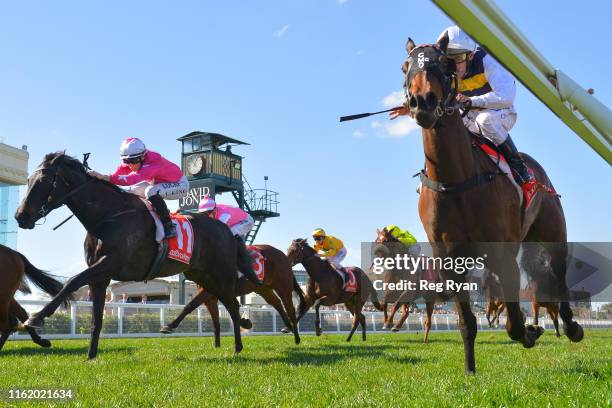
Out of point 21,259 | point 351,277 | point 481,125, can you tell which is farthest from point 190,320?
point 481,125

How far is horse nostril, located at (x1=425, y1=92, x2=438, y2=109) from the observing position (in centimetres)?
420

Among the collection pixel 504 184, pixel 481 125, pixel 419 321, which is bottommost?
pixel 419 321

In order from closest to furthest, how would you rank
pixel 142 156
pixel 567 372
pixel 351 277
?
pixel 567 372 → pixel 142 156 → pixel 351 277

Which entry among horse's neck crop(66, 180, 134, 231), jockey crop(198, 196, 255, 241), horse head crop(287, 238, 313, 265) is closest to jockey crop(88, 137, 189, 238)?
horse's neck crop(66, 180, 134, 231)

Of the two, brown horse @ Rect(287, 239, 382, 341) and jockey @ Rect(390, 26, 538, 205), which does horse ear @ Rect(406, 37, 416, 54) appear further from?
brown horse @ Rect(287, 239, 382, 341)

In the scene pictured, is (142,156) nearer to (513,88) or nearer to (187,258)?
(187,258)

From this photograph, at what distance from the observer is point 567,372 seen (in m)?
4.64

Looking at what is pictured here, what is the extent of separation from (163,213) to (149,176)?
501mm

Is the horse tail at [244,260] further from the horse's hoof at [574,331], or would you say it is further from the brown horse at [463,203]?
the horse's hoof at [574,331]

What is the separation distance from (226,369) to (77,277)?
1.89m

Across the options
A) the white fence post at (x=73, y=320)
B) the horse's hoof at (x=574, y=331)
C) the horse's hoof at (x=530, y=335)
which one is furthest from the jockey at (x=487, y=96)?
the white fence post at (x=73, y=320)

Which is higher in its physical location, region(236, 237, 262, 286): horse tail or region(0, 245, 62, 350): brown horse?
region(236, 237, 262, 286): horse tail

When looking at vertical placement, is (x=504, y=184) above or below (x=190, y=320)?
above

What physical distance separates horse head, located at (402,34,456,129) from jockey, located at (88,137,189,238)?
372 centimetres
